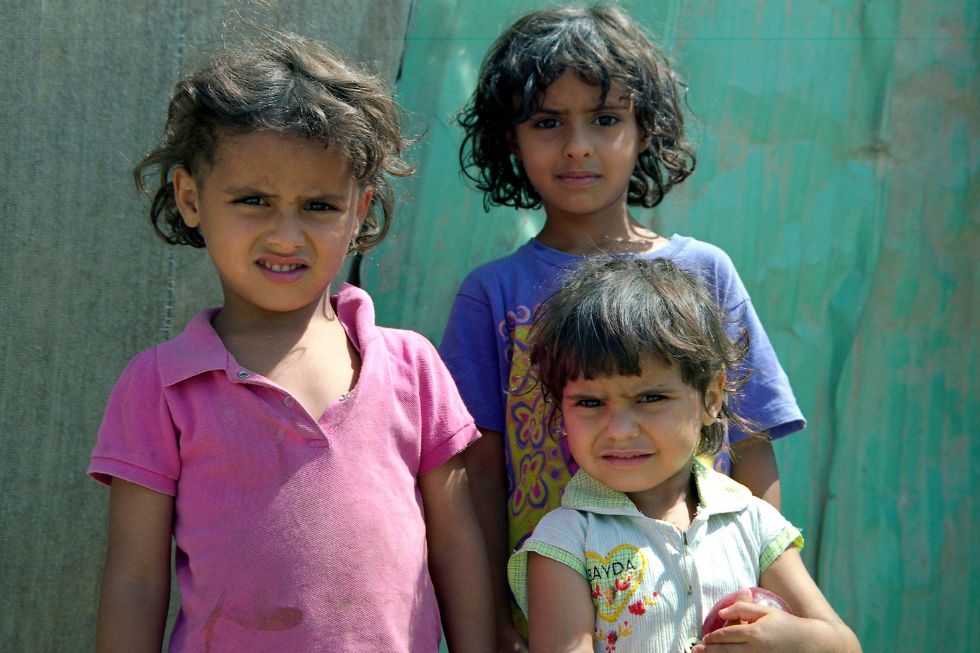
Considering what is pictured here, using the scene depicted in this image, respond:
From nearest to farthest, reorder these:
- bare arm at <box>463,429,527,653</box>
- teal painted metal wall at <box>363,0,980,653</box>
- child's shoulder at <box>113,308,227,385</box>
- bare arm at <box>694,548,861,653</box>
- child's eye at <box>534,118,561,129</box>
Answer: bare arm at <box>694,548,861,653</box>, child's shoulder at <box>113,308,227,385</box>, bare arm at <box>463,429,527,653</box>, child's eye at <box>534,118,561,129</box>, teal painted metal wall at <box>363,0,980,653</box>

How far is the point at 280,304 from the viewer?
2.34 m

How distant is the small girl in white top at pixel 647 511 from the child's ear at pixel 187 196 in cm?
72

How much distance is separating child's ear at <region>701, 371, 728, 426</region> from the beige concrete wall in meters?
1.28

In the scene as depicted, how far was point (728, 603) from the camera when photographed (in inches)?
84.5

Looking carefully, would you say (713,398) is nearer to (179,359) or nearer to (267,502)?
(267,502)

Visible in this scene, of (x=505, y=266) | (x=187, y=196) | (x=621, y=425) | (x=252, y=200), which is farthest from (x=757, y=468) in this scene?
(x=187, y=196)

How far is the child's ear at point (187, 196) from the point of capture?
2.39 m

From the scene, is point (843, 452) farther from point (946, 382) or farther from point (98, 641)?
point (98, 641)

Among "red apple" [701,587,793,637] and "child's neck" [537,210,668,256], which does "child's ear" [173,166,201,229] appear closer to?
"child's neck" [537,210,668,256]

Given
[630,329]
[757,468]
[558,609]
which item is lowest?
[558,609]

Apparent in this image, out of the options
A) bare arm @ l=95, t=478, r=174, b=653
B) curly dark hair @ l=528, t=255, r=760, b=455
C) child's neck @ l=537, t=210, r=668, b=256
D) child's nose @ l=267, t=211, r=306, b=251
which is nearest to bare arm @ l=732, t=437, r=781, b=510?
curly dark hair @ l=528, t=255, r=760, b=455

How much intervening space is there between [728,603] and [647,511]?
262 mm

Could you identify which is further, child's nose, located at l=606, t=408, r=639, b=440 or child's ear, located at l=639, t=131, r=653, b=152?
child's ear, located at l=639, t=131, r=653, b=152

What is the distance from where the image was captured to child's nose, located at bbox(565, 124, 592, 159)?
275 centimetres
